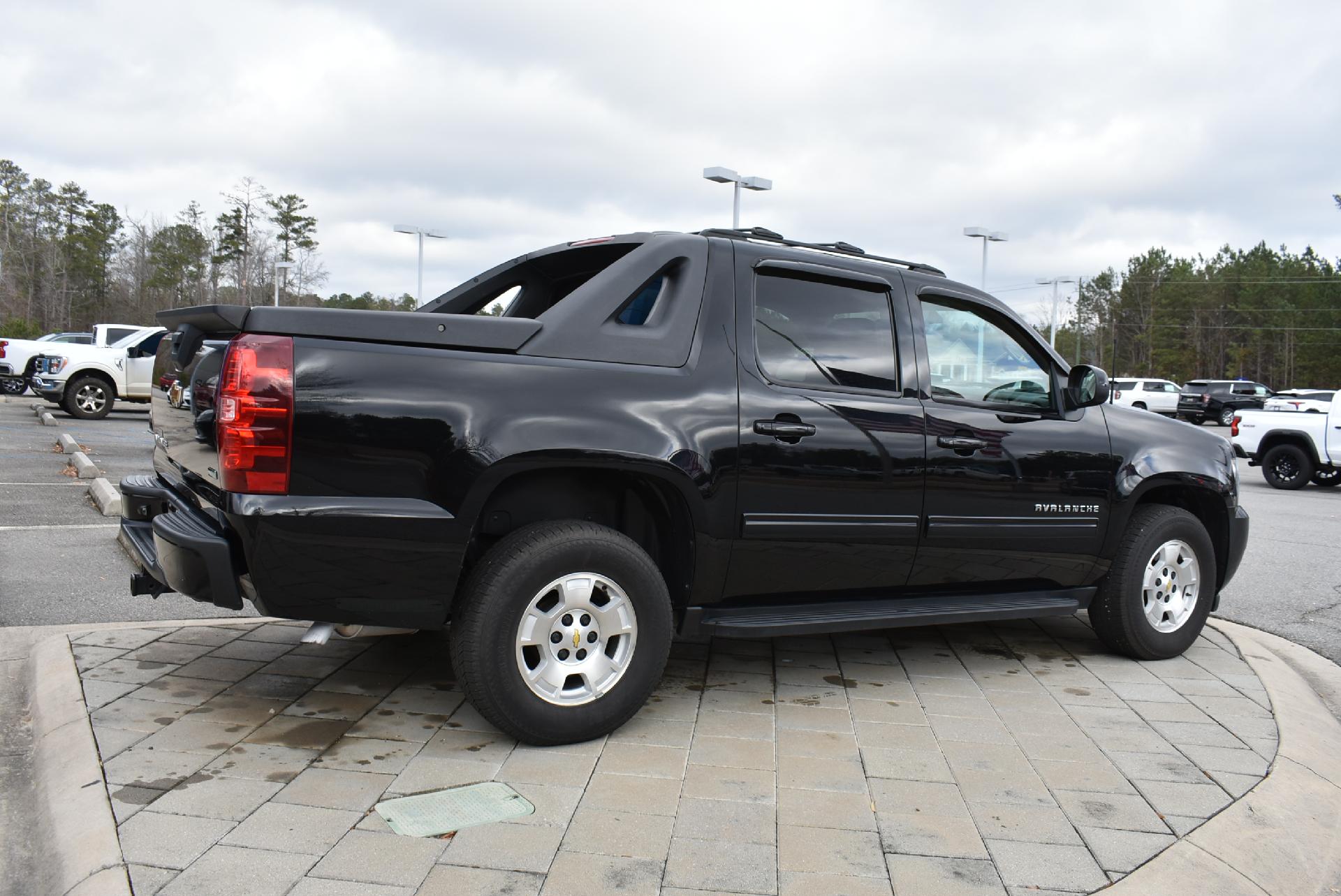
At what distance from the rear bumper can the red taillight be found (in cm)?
25

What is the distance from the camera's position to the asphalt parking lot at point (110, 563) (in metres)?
5.30

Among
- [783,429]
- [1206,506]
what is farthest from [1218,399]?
[783,429]

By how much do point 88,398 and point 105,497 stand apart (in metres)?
12.0

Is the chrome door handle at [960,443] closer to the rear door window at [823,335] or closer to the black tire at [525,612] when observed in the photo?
the rear door window at [823,335]

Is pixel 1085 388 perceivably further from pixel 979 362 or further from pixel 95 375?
pixel 95 375

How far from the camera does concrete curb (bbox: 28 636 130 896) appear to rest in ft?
8.18

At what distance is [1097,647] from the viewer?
17.0 ft

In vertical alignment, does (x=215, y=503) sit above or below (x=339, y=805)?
above

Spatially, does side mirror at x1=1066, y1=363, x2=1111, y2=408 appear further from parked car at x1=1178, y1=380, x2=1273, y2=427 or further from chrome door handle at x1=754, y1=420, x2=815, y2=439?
parked car at x1=1178, y1=380, x2=1273, y2=427

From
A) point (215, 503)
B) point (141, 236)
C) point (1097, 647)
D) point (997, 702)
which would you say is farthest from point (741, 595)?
point (141, 236)

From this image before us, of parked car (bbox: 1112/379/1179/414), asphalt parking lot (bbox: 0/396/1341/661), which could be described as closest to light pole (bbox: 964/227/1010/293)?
parked car (bbox: 1112/379/1179/414)

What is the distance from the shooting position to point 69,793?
2922 mm

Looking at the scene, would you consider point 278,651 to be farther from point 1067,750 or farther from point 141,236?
point 141,236

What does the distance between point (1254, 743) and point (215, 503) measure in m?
3.84
